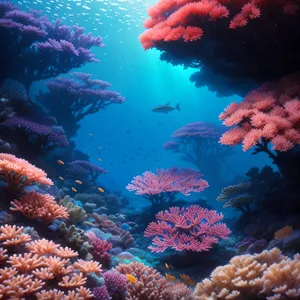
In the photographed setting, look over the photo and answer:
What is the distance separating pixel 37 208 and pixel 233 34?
483 centimetres

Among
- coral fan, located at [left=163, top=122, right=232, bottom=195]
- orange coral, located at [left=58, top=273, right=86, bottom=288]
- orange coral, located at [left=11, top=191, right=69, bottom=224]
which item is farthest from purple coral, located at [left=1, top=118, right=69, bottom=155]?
coral fan, located at [left=163, top=122, right=232, bottom=195]

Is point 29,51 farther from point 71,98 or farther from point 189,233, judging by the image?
point 189,233

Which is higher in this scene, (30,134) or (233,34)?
(30,134)

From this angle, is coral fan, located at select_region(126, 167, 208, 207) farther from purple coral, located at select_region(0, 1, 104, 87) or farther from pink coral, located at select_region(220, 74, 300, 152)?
purple coral, located at select_region(0, 1, 104, 87)

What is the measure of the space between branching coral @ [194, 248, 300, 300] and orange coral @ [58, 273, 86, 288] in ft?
4.96

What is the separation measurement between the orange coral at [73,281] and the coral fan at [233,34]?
4353mm

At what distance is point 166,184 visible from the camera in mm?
7281

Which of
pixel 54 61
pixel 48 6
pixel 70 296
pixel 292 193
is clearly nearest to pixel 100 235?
pixel 70 296

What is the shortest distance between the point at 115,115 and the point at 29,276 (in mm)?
42888

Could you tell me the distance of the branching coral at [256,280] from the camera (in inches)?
108

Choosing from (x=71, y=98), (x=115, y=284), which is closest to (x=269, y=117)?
(x=115, y=284)

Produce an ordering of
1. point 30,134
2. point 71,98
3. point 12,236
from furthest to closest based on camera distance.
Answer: point 71,98
point 30,134
point 12,236

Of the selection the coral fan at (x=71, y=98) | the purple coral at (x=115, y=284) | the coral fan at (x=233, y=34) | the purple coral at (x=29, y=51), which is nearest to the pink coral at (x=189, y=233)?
the purple coral at (x=115, y=284)

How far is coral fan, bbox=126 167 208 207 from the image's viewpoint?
23.5 feet
